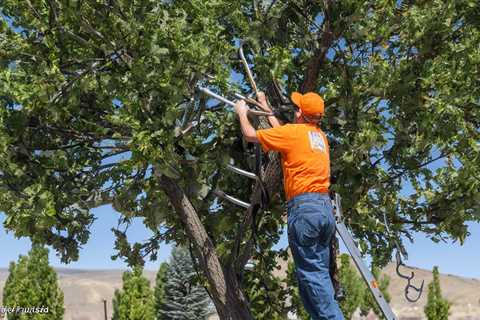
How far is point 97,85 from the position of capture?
28.1 ft

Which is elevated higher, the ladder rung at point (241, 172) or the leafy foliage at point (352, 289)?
the leafy foliage at point (352, 289)

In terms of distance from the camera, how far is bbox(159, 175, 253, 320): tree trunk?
8.88 meters

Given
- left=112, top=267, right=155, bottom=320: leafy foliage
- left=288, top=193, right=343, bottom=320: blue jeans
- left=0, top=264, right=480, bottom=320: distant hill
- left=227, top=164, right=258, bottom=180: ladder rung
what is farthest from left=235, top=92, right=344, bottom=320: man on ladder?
left=0, top=264, right=480, bottom=320: distant hill

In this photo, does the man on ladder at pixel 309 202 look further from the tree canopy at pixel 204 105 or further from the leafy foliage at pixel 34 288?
the leafy foliage at pixel 34 288

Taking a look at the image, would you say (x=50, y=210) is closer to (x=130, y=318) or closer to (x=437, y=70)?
(x=437, y=70)

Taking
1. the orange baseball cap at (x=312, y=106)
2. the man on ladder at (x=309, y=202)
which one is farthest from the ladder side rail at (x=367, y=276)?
the orange baseball cap at (x=312, y=106)

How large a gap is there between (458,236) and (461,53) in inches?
121

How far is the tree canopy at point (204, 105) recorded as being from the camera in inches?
295

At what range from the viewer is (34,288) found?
112ft

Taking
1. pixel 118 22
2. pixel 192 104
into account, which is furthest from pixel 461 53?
pixel 118 22

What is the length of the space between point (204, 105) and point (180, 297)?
30.4 metres

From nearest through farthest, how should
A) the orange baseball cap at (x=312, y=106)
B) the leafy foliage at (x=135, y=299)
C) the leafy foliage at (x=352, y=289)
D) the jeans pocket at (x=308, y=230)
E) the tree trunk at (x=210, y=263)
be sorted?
the jeans pocket at (x=308, y=230) < the orange baseball cap at (x=312, y=106) < the tree trunk at (x=210, y=263) < the leafy foliage at (x=135, y=299) < the leafy foliage at (x=352, y=289)

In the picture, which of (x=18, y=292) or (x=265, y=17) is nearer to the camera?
(x=265, y=17)

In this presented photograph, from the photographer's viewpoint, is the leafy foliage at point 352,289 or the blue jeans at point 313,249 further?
the leafy foliage at point 352,289
